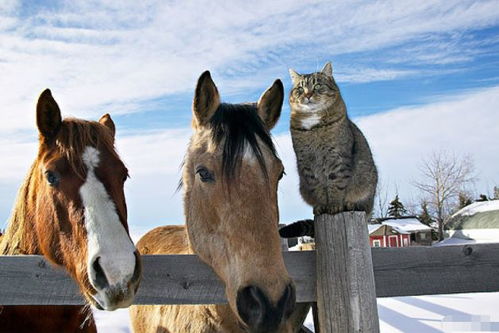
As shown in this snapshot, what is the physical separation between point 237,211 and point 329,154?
2.16m

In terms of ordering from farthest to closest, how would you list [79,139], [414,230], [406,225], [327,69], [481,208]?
[406,225]
[414,230]
[481,208]
[327,69]
[79,139]

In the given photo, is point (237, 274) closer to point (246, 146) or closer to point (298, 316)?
point (246, 146)

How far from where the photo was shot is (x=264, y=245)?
210 cm

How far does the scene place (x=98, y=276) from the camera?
2209 millimetres

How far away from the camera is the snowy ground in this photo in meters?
6.27

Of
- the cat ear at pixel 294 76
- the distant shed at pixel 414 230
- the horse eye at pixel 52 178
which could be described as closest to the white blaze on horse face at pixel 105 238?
the horse eye at pixel 52 178

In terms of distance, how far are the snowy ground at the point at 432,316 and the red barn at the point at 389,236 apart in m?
31.7

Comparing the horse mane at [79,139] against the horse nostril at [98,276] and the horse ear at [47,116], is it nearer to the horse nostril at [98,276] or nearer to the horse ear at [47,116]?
the horse ear at [47,116]

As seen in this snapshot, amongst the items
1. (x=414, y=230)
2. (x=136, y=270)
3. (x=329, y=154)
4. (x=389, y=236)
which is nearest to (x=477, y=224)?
(x=414, y=230)

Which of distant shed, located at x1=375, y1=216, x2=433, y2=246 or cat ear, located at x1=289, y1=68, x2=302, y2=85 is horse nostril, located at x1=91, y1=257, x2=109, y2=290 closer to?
cat ear, located at x1=289, y1=68, x2=302, y2=85

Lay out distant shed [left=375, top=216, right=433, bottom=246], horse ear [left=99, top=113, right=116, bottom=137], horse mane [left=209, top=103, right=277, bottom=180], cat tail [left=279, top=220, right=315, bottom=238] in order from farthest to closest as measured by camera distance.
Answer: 1. distant shed [left=375, top=216, right=433, bottom=246]
2. horse ear [left=99, top=113, right=116, bottom=137]
3. cat tail [left=279, top=220, right=315, bottom=238]
4. horse mane [left=209, top=103, right=277, bottom=180]

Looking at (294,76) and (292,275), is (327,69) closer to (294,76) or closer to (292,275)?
(294,76)

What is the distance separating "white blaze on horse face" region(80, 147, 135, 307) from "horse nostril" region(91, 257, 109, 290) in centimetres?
1

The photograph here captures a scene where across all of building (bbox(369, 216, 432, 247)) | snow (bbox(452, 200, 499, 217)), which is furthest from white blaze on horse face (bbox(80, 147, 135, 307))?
building (bbox(369, 216, 432, 247))
